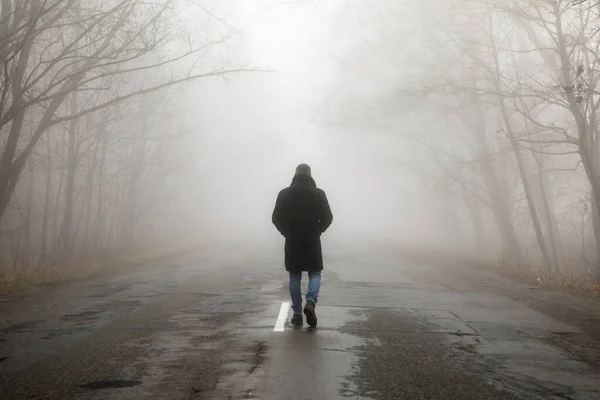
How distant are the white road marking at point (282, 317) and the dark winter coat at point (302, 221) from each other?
Answer: 0.72 meters

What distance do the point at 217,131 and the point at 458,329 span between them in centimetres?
3991

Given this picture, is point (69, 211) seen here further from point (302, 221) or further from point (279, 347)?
point (279, 347)

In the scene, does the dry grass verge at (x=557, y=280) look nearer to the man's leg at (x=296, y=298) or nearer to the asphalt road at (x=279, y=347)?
the asphalt road at (x=279, y=347)

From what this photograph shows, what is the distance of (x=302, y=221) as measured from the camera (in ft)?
26.0

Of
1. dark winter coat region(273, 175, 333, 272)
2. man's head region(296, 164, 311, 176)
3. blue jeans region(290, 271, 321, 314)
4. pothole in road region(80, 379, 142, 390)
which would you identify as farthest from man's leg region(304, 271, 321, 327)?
pothole in road region(80, 379, 142, 390)

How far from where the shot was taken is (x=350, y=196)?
134750mm

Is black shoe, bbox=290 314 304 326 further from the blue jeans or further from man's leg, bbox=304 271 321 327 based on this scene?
man's leg, bbox=304 271 321 327

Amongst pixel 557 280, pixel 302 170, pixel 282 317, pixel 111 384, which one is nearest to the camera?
pixel 111 384

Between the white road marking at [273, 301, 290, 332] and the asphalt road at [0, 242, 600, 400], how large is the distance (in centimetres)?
8

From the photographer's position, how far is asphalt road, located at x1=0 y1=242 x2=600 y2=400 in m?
4.96

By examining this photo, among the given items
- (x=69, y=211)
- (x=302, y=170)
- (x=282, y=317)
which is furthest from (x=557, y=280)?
(x=69, y=211)

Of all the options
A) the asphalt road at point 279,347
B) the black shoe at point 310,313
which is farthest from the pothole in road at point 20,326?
the black shoe at point 310,313

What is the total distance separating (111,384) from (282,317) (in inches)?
144

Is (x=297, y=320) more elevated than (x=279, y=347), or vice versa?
(x=297, y=320)
